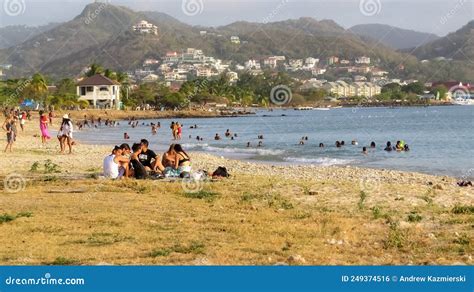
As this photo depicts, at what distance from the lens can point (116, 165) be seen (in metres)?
17.6

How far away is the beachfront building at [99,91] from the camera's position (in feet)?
413

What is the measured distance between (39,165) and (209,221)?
11790 mm

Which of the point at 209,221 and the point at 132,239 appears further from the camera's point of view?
the point at 209,221

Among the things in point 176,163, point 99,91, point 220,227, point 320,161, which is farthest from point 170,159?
point 99,91

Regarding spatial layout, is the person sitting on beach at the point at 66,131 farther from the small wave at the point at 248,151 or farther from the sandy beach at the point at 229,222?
the small wave at the point at 248,151

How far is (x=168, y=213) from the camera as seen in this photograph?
12750mm

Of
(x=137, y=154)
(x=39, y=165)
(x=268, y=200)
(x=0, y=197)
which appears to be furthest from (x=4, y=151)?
(x=268, y=200)

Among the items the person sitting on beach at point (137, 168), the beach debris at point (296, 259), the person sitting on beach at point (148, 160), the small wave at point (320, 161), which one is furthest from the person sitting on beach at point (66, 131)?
the beach debris at point (296, 259)

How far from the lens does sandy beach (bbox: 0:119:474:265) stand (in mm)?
9109

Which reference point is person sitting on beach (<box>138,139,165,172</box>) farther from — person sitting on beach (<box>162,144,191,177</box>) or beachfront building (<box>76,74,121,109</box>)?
beachfront building (<box>76,74,121,109</box>)

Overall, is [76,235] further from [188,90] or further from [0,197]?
[188,90]

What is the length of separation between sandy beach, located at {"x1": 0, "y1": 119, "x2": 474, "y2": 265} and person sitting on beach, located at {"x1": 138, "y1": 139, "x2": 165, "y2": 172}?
1.43 m
